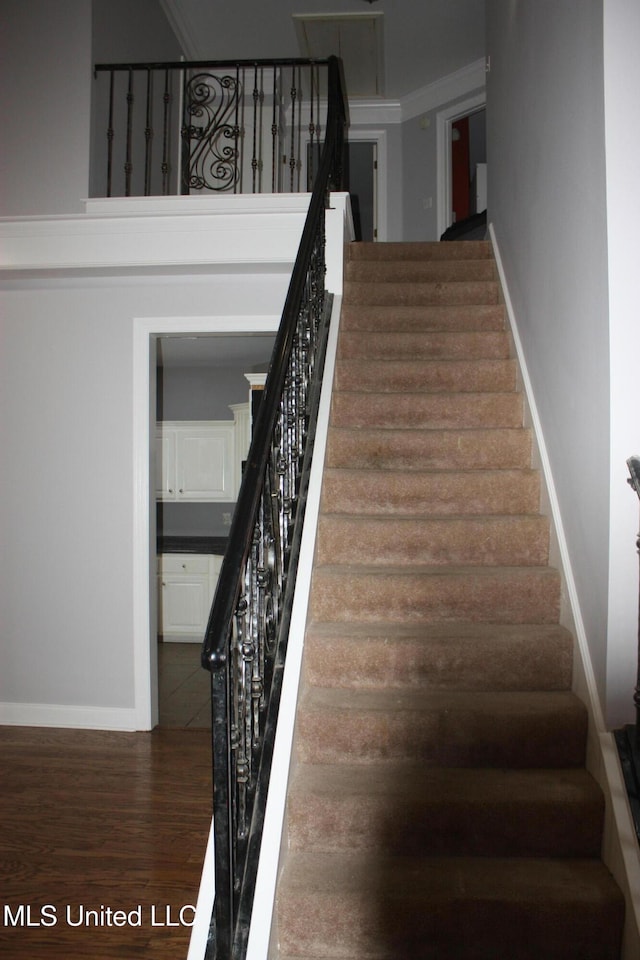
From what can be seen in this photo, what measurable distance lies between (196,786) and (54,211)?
3405 millimetres

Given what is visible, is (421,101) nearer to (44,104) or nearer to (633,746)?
(44,104)

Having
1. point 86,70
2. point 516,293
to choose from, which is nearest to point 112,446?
point 86,70

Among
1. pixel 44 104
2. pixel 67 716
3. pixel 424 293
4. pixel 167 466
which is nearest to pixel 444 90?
pixel 424 293

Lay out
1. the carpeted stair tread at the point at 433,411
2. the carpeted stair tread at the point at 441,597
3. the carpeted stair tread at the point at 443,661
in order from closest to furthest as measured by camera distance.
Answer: the carpeted stair tread at the point at 443,661
the carpeted stair tread at the point at 441,597
the carpeted stair tread at the point at 433,411

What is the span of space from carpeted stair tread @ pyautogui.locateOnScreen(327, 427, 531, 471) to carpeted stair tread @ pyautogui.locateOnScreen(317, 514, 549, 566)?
473mm

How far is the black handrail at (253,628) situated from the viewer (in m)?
1.45

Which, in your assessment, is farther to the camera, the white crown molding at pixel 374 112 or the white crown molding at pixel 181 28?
the white crown molding at pixel 374 112

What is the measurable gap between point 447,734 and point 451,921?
1.80 feet

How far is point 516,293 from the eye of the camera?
3887 millimetres

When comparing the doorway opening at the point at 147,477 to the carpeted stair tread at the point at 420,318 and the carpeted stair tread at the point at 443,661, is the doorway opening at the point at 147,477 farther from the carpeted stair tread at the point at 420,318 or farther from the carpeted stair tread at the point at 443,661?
the carpeted stair tread at the point at 443,661

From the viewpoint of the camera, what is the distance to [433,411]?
3.54 m

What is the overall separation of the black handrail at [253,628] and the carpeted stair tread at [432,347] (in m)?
1.05

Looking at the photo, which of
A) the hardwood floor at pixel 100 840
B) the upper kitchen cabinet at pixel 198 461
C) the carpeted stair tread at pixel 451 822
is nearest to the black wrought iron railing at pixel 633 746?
the carpeted stair tread at pixel 451 822

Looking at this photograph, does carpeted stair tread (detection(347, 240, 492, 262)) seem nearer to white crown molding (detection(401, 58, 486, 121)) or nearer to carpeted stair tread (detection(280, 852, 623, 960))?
white crown molding (detection(401, 58, 486, 121))
